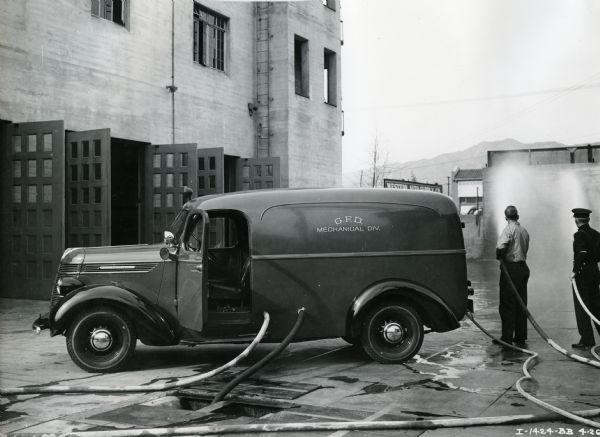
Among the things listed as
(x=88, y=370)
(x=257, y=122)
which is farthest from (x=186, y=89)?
(x=88, y=370)

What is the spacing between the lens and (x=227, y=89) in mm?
20500

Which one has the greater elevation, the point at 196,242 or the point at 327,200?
the point at 327,200

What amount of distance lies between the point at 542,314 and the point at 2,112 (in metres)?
11.5

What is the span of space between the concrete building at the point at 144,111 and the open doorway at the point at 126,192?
0.03m

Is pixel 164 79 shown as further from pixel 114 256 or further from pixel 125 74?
pixel 114 256

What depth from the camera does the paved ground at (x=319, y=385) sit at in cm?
562

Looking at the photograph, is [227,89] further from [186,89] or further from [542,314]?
[542,314]

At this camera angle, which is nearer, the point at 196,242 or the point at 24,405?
the point at 24,405

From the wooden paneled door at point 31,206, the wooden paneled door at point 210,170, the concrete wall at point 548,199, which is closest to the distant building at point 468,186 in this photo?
the concrete wall at point 548,199

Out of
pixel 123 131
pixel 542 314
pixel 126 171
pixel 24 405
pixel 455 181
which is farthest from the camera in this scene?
pixel 455 181

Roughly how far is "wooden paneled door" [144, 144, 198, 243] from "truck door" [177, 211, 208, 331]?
318 inches

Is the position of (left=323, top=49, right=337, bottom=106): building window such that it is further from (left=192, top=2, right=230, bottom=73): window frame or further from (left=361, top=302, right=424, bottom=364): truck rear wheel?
(left=361, top=302, right=424, bottom=364): truck rear wheel

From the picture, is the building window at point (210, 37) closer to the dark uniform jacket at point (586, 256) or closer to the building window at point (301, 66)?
the building window at point (301, 66)

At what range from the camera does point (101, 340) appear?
24.9ft
